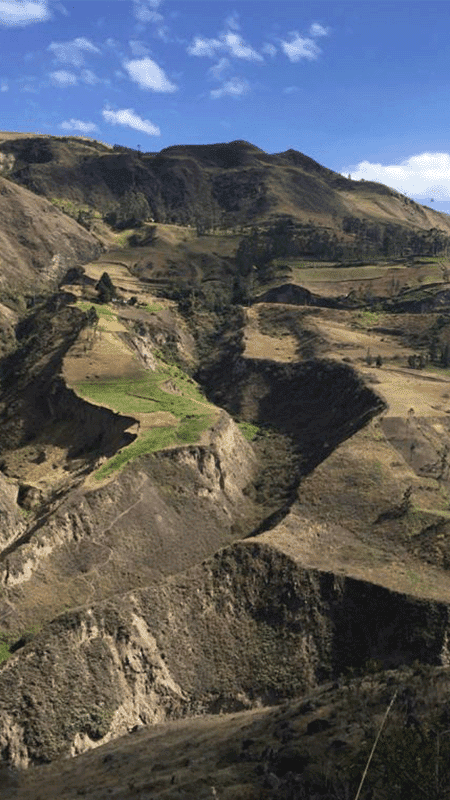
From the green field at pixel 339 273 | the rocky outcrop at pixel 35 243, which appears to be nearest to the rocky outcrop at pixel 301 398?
the green field at pixel 339 273

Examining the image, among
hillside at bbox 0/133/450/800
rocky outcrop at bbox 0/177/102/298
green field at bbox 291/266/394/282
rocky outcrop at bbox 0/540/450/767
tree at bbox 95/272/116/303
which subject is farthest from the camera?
green field at bbox 291/266/394/282

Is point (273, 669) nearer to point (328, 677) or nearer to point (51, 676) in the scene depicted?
point (328, 677)

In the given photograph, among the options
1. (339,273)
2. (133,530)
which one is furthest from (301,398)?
(339,273)

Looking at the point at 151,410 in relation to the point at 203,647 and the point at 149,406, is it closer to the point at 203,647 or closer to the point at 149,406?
the point at 149,406

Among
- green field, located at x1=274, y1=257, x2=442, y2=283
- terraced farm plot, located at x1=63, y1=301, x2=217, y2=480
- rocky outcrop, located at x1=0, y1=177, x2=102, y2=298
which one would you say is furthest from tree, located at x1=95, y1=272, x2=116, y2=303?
green field, located at x1=274, y1=257, x2=442, y2=283

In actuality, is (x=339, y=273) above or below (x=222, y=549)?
above

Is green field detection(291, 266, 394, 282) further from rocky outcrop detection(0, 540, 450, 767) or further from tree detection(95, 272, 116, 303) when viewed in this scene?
rocky outcrop detection(0, 540, 450, 767)

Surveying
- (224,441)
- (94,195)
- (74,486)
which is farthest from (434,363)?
(94,195)

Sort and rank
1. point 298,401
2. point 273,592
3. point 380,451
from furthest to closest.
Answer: point 298,401, point 380,451, point 273,592
